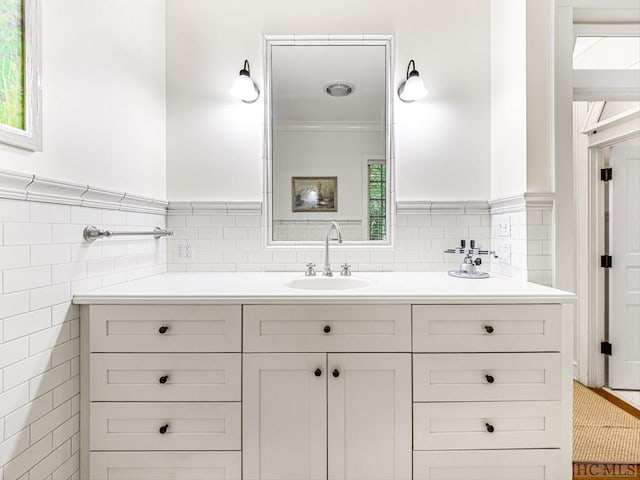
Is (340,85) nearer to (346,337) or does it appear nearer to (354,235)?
(354,235)

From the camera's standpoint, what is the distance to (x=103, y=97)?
4.89ft

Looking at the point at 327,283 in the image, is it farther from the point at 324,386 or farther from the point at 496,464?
the point at 496,464

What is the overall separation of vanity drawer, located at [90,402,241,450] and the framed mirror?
98 centimetres

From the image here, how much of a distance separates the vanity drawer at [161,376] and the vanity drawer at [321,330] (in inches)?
5.4

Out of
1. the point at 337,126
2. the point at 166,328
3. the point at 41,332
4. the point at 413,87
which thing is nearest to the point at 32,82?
the point at 41,332

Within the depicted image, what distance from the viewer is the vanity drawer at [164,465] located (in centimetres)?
133

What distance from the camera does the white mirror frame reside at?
110 centimetres

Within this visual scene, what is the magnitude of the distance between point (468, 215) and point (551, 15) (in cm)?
104

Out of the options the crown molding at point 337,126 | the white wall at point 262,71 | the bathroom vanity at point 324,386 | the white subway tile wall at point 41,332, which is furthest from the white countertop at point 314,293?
the crown molding at point 337,126

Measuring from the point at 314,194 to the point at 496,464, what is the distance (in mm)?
1509

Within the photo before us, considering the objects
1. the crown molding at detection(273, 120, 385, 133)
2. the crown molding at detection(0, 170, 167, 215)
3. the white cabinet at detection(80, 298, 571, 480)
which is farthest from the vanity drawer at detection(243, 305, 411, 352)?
the crown molding at detection(273, 120, 385, 133)

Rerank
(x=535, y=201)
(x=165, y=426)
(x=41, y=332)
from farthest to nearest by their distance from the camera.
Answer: (x=535, y=201) → (x=165, y=426) → (x=41, y=332)

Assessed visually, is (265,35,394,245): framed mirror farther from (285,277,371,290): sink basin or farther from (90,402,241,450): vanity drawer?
(90,402,241,450): vanity drawer

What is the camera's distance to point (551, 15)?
5.61ft
